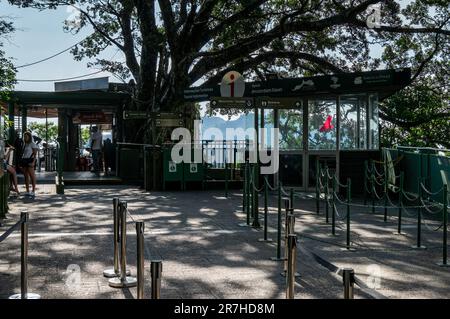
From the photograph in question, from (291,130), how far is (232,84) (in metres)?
3.84

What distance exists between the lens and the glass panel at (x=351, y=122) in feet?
54.1

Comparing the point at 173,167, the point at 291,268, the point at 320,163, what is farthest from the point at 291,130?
the point at 291,268

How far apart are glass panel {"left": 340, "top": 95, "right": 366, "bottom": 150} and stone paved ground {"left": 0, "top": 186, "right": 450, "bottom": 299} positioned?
11.1 feet

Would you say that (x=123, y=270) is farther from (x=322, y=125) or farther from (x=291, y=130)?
(x=291, y=130)

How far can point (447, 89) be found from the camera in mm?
30969

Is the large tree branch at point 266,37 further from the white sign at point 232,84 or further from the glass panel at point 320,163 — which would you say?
the white sign at point 232,84

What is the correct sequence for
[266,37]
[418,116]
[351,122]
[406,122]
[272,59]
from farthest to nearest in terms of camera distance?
[418,116], [406,122], [272,59], [266,37], [351,122]

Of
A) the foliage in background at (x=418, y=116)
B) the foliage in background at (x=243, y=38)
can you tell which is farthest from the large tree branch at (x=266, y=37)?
the foliage in background at (x=418, y=116)

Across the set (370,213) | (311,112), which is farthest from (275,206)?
(311,112)

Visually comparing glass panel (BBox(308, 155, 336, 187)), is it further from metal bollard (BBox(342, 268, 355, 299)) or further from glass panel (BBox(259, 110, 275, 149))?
metal bollard (BBox(342, 268, 355, 299))

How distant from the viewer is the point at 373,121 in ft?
53.8

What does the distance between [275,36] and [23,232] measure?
1684cm

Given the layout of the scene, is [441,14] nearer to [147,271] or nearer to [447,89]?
[447,89]

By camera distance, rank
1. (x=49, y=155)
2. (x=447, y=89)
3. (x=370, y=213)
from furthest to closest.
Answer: (x=447, y=89) → (x=49, y=155) → (x=370, y=213)
